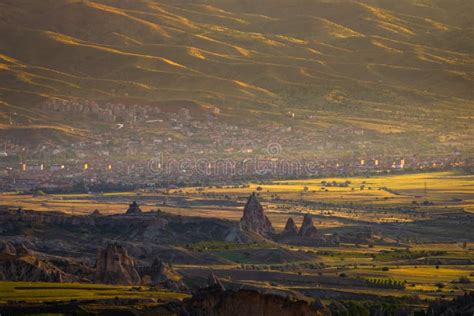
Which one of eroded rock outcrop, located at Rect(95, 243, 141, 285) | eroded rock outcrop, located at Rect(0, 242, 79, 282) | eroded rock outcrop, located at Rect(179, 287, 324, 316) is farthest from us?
eroded rock outcrop, located at Rect(95, 243, 141, 285)

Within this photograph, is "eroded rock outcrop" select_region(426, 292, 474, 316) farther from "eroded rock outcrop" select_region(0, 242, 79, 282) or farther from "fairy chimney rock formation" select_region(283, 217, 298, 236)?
"fairy chimney rock formation" select_region(283, 217, 298, 236)

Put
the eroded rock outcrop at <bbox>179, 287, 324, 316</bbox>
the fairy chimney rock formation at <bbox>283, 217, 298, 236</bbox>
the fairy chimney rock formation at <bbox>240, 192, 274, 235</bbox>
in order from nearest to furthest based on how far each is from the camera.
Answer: the eroded rock outcrop at <bbox>179, 287, 324, 316</bbox>, the fairy chimney rock formation at <bbox>283, 217, 298, 236</bbox>, the fairy chimney rock formation at <bbox>240, 192, 274, 235</bbox>

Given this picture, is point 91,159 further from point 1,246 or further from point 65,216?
point 1,246

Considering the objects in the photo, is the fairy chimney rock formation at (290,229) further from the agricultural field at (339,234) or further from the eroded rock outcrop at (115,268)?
the eroded rock outcrop at (115,268)

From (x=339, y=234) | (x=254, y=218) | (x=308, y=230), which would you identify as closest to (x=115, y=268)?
(x=308, y=230)

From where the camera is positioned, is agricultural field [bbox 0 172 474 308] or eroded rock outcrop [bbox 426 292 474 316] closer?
eroded rock outcrop [bbox 426 292 474 316]

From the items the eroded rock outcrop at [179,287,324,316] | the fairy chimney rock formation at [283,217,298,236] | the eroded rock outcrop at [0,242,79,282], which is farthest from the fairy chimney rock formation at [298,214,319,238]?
the eroded rock outcrop at [179,287,324,316]

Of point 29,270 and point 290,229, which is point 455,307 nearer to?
point 29,270

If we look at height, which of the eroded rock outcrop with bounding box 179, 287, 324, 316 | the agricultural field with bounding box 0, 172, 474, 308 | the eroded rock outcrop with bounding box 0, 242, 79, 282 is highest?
the agricultural field with bounding box 0, 172, 474, 308

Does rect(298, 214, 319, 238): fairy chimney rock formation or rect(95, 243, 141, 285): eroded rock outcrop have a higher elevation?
rect(298, 214, 319, 238): fairy chimney rock formation
